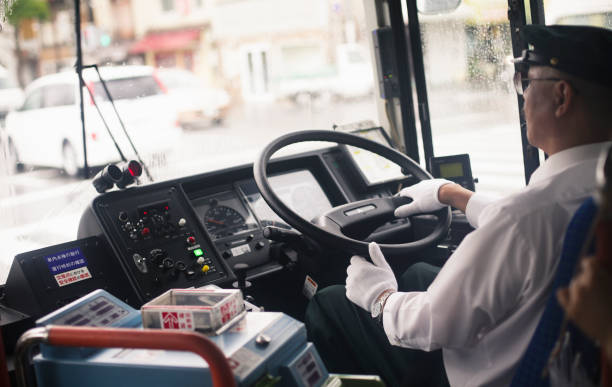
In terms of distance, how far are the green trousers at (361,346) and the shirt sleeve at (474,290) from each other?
0.40 metres

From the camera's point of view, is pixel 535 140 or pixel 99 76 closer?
pixel 535 140

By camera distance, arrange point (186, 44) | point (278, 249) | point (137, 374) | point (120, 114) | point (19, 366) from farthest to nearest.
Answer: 1. point (186, 44)
2. point (120, 114)
3. point (278, 249)
4. point (19, 366)
5. point (137, 374)

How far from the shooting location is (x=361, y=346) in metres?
1.76

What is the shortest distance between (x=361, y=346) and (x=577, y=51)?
3.26ft

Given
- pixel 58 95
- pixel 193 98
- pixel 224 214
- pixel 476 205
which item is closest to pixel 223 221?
pixel 224 214

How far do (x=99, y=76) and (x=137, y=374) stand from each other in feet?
4.83

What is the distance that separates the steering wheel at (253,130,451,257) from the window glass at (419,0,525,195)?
3.53 ft

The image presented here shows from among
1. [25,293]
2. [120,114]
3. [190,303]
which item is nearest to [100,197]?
[25,293]

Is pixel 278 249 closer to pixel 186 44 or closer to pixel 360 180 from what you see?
pixel 360 180

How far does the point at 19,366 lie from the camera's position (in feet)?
4.28

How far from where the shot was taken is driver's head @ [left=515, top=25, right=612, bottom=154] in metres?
1.25

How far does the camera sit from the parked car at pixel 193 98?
3.11 m

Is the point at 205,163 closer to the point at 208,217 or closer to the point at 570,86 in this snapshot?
the point at 208,217

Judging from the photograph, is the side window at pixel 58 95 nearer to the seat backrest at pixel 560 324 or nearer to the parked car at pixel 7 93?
the parked car at pixel 7 93
